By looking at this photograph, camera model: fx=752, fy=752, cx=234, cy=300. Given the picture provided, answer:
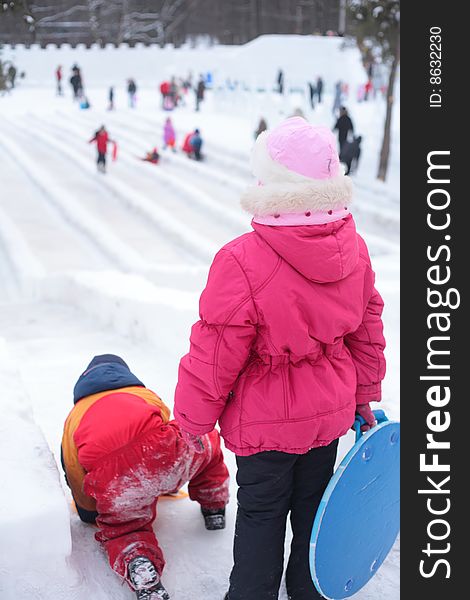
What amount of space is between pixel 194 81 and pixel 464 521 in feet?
133

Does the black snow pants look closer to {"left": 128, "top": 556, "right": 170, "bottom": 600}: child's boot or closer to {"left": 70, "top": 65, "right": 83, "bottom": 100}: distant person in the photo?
{"left": 128, "top": 556, "right": 170, "bottom": 600}: child's boot

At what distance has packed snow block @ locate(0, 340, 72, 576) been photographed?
7.30ft

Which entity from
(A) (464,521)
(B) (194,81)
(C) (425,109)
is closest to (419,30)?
(C) (425,109)

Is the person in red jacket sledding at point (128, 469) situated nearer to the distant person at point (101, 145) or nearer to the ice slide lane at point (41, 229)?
the ice slide lane at point (41, 229)

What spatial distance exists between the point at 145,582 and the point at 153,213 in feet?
37.9

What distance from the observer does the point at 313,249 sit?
1.88m

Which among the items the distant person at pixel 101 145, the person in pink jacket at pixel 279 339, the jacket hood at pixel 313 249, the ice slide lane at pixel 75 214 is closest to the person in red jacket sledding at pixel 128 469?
the person in pink jacket at pixel 279 339

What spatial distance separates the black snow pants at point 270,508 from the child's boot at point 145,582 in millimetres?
242

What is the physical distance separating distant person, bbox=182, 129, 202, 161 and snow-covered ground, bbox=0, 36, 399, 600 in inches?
20.5

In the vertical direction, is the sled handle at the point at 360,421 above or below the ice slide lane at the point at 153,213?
above

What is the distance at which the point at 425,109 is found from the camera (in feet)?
6.31

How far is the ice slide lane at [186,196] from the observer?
42.5 ft

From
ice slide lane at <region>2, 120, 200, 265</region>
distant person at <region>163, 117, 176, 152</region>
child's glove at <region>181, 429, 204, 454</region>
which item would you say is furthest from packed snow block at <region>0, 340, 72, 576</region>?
distant person at <region>163, 117, 176, 152</region>

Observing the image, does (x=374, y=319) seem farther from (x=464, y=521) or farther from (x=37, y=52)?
(x=37, y=52)
